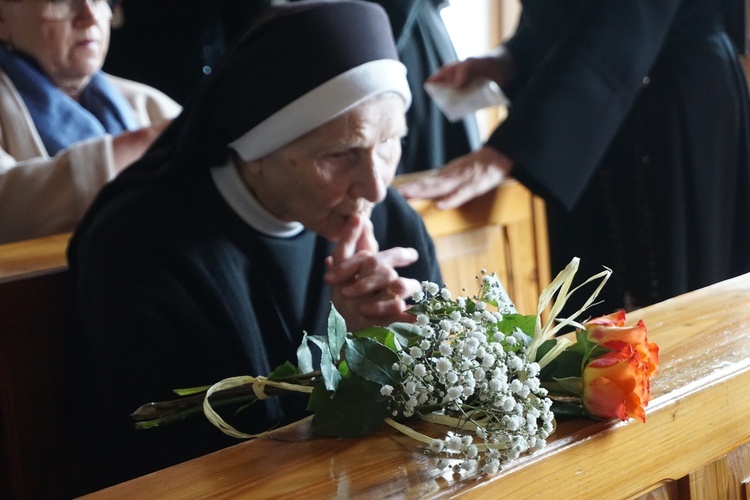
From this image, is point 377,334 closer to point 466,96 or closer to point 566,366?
point 566,366

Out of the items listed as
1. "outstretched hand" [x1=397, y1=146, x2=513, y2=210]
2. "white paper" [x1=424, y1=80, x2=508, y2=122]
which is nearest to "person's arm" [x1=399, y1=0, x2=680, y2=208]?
"outstretched hand" [x1=397, y1=146, x2=513, y2=210]

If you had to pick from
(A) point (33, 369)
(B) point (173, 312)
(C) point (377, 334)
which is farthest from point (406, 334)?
(A) point (33, 369)

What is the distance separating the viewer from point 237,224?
3.97ft

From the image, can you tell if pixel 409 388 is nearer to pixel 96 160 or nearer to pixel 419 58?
pixel 96 160

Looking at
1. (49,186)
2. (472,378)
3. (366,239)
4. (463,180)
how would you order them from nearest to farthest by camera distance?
(472,378) < (366,239) < (49,186) < (463,180)

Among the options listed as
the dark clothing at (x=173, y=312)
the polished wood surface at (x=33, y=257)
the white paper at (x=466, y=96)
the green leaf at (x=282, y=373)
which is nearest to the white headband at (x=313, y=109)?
the dark clothing at (x=173, y=312)

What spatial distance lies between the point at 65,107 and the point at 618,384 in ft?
4.04

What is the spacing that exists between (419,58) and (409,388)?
4.37 ft

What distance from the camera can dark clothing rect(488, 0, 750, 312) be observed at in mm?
1643

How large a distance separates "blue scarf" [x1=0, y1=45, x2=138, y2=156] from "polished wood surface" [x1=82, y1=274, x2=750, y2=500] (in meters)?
1.00

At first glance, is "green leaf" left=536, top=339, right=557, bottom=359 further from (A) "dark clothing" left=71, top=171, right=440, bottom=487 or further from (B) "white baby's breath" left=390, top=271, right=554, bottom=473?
(A) "dark clothing" left=71, top=171, right=440, bottom=487

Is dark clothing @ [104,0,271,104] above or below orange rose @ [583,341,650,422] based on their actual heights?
above

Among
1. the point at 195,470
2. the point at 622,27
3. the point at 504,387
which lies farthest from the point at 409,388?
the point at 622,27

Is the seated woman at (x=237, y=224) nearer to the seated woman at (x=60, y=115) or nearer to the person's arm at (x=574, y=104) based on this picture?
the seated woman at (x=60, y=115)
